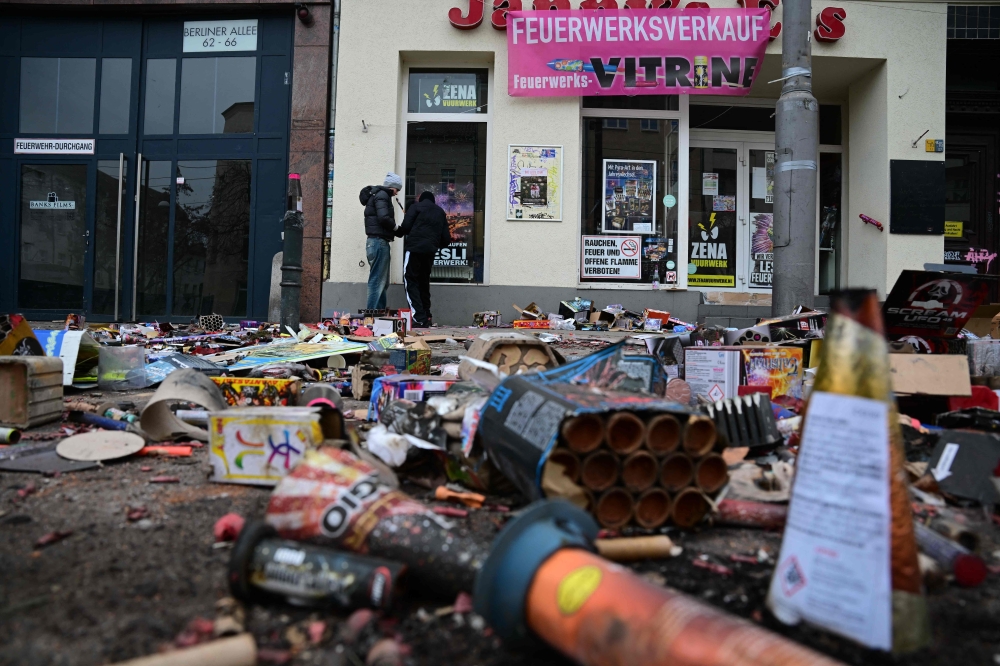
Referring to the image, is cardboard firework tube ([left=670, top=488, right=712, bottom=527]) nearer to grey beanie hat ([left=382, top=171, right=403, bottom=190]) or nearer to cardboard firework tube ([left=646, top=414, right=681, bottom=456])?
cardboard firework tube ([left=646, top=414, right=681, bottom=456])

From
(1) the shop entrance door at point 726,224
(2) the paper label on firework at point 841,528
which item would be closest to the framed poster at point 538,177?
(1) the shop entrance door at point 726,224

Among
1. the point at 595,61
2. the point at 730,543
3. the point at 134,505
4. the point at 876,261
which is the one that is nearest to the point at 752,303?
the point at 876,261

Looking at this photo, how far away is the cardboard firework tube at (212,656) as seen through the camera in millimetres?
1182

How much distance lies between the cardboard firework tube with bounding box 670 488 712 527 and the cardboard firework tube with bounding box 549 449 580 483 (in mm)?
336

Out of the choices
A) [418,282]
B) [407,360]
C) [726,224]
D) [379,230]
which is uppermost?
[726,224]

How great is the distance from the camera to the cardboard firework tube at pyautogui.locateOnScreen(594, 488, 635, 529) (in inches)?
76.5

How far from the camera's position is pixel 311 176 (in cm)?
954

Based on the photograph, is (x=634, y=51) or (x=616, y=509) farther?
(x=634, y=51)

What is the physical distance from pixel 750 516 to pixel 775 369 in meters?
1.68

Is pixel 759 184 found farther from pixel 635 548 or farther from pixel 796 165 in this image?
pixel 635 548

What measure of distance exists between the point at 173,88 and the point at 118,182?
173cm

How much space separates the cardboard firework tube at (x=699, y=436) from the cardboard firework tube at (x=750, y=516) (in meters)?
0.22

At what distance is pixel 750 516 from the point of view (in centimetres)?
209

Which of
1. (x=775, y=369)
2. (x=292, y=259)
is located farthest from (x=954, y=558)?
(x=292, y=259)
